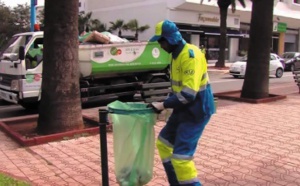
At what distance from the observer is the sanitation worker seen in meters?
3.49

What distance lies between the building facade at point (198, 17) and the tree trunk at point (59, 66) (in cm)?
2521

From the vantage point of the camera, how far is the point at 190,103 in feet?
11.9

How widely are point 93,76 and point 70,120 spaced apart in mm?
3415

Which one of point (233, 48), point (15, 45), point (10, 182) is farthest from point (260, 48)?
point (233, 48)

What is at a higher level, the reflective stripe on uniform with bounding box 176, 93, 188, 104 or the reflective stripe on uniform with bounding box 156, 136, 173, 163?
the reflective stripe on uniform with bounding box 176, 93, 188, 104

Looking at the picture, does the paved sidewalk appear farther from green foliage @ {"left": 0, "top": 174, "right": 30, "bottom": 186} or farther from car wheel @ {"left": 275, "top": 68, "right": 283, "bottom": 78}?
car wheel @ {"left": 275, "top": 68, "right": 283, "bottom": 78}

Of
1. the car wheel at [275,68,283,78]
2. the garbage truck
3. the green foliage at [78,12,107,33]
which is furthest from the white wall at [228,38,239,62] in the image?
the garbage truck

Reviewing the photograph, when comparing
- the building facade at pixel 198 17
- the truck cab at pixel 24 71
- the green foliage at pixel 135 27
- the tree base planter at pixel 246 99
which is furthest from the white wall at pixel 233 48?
the truck cab at pixel 24 71

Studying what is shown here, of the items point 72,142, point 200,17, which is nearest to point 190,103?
point 72,142

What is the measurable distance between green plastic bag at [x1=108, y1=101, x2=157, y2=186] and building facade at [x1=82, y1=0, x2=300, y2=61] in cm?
2831

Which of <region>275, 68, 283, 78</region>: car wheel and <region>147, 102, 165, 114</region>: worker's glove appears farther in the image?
<region>275, 68, 283, 78</region>: car wheel

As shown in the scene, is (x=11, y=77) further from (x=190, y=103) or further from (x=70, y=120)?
(x=190, y=103)

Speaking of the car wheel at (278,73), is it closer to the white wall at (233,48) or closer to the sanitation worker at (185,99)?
the white wall at (233,48)

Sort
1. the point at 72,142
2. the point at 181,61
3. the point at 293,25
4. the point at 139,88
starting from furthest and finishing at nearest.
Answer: the point at 293,25
the point at 139,88
the point at 72,142
the point at 181,61
